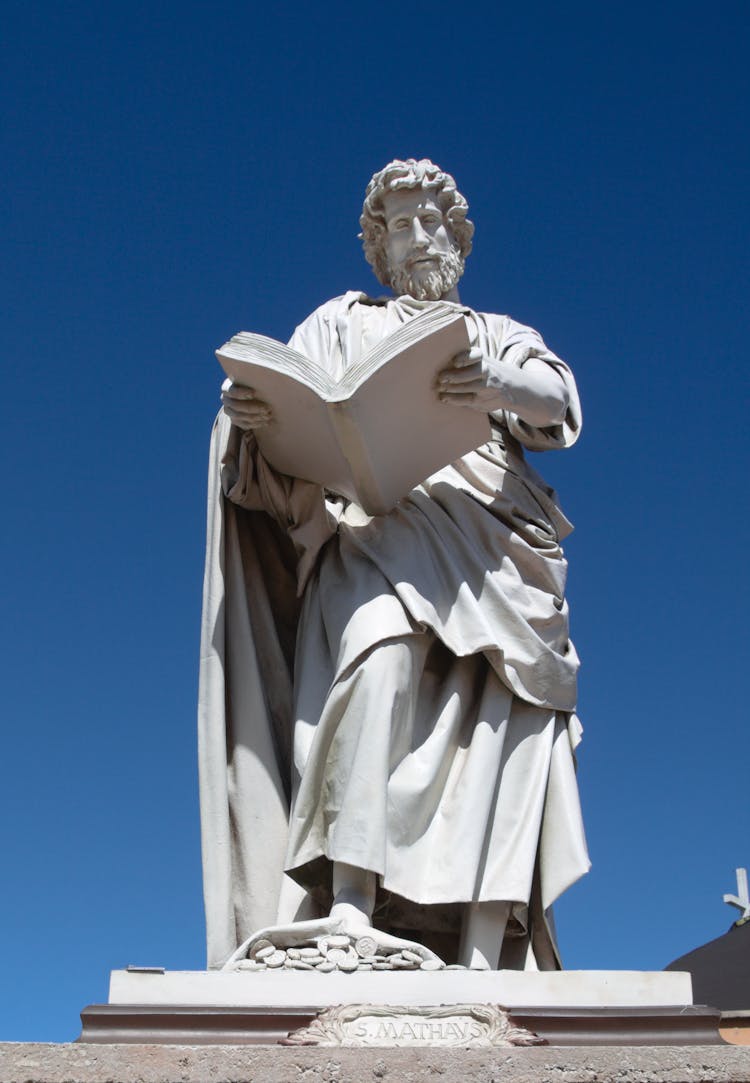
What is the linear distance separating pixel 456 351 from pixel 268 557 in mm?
1162

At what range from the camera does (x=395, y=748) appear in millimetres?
5281

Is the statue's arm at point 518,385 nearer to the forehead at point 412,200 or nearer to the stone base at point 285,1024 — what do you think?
the forehead at point 412,200

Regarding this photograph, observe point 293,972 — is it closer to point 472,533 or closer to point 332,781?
point 332,781

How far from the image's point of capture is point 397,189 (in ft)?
21.7

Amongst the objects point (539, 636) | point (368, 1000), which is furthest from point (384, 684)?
point (368, 1000)

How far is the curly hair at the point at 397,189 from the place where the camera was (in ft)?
21.6

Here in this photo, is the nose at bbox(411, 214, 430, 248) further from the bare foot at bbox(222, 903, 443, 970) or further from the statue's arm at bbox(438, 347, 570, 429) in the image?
the bare foot at bbox(222, 903, 443, 970)

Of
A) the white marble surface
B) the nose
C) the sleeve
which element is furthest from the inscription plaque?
the nose

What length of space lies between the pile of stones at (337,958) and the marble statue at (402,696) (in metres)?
0.03

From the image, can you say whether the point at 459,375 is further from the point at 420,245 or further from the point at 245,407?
the point at 420,245

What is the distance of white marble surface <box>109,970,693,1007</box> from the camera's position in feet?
14.8

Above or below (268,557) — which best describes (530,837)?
below

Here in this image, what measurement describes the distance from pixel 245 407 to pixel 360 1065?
2358mm

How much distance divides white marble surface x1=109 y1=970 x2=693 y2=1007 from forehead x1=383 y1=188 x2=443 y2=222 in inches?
129
